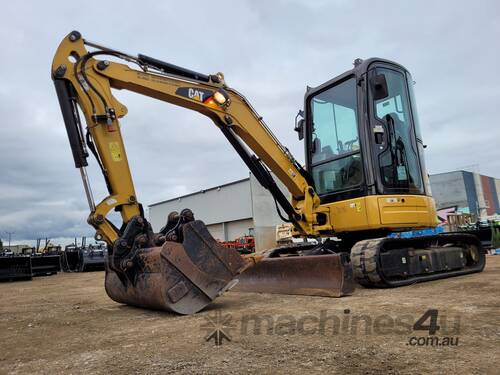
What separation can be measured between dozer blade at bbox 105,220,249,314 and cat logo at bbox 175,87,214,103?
1.86m

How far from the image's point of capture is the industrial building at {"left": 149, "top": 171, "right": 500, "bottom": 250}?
100ft

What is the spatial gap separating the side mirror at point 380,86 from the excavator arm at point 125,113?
1.51 metres

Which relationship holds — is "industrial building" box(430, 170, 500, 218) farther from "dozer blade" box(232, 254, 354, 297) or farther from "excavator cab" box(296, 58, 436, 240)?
"dozer blade" box(232, 254, 354, 297)

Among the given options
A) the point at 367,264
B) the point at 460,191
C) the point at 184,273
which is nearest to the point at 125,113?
the point at 184,273

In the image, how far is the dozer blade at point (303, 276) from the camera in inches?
204

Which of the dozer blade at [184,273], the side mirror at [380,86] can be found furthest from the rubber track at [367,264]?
the side mirror at [380,86]

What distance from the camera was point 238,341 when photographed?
314 cm

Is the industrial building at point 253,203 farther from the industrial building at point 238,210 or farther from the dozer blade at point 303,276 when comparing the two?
the dozer blade at point 303,276

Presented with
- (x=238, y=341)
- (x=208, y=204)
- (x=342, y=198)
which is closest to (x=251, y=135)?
(x=342, y=198)

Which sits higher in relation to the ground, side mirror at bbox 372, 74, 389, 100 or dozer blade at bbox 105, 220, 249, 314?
Result: side mirror at bbox 372, 74, 389, 100

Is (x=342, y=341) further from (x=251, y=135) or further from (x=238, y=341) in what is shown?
(x=251, y=135)

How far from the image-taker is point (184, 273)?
4.40 m

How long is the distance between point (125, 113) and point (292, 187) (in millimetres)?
2614

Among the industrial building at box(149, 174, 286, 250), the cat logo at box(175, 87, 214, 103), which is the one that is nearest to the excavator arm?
the cat logo at box(175, 87, 214, 103)
